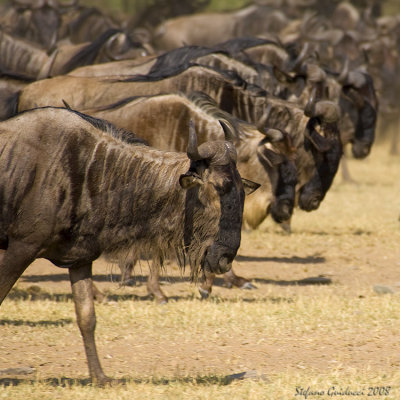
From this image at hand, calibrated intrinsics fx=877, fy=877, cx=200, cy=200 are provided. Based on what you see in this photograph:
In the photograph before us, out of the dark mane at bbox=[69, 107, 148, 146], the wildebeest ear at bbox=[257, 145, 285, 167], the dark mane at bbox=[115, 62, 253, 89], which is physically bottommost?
the wildebeest ear at bbox=[257, 145, 285, 167]

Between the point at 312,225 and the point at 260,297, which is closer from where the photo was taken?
the point at 260,297

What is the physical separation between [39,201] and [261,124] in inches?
102

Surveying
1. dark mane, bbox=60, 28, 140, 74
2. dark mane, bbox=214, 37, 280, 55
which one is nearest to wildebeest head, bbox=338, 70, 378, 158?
dark mane, bbox=214, 37, 280, 55

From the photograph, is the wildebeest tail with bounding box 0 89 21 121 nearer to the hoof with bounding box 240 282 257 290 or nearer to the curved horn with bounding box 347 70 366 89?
the hoof with bounding box 240 282 257 290

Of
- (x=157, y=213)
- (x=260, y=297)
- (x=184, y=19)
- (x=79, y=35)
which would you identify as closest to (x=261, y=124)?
(x=260, y=297)

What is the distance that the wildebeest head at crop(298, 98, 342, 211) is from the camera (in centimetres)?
712

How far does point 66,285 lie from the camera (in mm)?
6457

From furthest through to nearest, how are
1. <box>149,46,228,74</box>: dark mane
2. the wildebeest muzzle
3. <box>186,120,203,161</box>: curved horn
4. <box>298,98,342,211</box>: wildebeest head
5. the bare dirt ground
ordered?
→ <box>149,46,228,74</box>: dark mane < <box>298,98,342,211</box>: wildebeest head < the bare dirt ground < the wildebeest muzzle < <box>186,120,203,161</box>: curved horn

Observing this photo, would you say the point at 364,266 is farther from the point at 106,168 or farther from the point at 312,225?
the point at 106,168

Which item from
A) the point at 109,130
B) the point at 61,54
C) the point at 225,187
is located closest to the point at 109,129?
the point at 109,130

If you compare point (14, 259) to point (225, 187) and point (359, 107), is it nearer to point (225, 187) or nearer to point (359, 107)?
point (225, 187)

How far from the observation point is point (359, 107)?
9578mm

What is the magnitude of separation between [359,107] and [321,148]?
8.53 ft

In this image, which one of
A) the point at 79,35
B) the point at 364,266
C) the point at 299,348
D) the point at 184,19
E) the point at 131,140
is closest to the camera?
the point at 131,140
